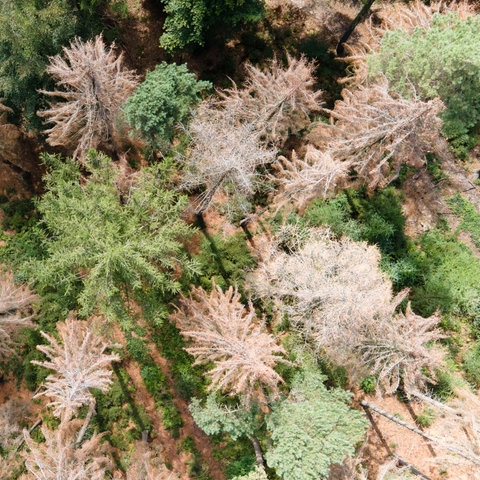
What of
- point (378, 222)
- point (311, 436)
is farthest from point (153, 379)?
point (378, 222)

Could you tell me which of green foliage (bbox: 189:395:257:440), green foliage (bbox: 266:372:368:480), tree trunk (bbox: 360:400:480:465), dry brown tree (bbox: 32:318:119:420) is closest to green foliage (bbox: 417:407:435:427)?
tree trunk (bbox: 360:400:480:465)

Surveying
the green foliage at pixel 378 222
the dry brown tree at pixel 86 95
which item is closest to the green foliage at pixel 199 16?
the dry brown tree at pixel 86 95

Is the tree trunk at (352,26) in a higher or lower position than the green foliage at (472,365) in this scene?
higher

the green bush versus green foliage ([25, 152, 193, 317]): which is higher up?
green foliage ([25, 152, 193, 317])

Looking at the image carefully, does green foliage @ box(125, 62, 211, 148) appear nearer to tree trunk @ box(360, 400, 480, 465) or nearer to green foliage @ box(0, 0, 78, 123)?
green foliage @ box(0, 0, 78, 123)

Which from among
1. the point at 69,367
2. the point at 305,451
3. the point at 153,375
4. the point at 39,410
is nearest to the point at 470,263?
the point at 305,451

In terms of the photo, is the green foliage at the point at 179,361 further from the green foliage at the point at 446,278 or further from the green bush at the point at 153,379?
the green foliage at the point at 446,278
